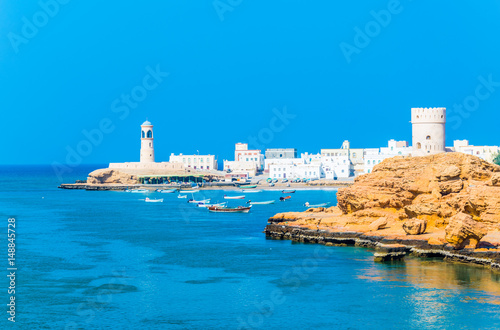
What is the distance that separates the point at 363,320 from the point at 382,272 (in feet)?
26.0

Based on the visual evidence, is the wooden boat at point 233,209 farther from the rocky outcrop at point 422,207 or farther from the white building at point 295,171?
the white building at point 295,171

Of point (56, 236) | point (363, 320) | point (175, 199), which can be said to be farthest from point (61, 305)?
point (175, 199)

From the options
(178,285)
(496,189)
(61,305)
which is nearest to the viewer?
(61,305)

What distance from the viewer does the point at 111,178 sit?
123m

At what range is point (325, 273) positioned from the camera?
34812mm

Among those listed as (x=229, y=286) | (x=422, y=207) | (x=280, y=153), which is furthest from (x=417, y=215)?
(x=280, y=153)

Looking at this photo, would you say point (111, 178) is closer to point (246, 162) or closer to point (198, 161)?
point (198, 161)

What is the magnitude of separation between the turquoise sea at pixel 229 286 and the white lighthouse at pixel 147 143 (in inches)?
2960

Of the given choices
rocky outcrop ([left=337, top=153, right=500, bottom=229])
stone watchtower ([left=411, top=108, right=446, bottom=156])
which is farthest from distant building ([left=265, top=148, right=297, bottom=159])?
rocky outcrop ([left=337, top=153, right=500, bottom=229])

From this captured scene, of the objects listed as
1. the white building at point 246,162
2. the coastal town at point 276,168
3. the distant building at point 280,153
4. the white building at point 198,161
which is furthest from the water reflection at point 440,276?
the distant building at point 280,153

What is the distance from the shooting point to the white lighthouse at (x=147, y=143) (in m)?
126

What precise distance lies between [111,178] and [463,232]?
307 feet

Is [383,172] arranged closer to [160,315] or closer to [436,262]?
[436,262]

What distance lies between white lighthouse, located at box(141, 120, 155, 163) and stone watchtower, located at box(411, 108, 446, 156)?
72.7 meters
